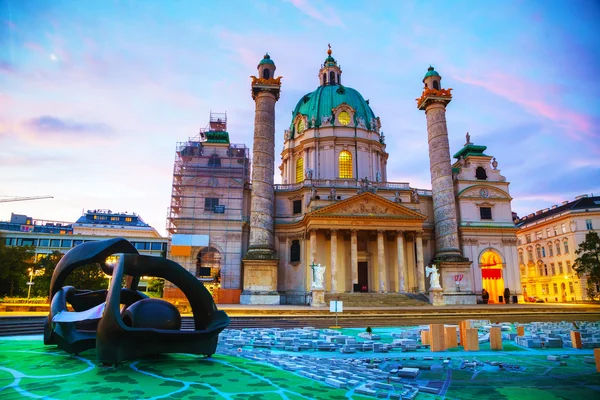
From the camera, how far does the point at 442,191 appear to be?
4034cm

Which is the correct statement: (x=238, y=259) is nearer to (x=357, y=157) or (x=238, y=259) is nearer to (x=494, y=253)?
(x=357, y=157)

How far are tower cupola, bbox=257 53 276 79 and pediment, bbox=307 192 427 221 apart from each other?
15471 millimetres

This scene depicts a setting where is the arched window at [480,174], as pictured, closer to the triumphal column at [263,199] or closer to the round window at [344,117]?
the round window at [344,117]

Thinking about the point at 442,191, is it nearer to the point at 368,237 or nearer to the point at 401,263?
the point at 368,237

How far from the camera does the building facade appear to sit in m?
49.5

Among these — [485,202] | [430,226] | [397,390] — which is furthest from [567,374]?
[485,202]

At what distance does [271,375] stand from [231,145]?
35.9 metres

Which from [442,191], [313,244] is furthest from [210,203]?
[442,191]

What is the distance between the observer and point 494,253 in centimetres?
4222

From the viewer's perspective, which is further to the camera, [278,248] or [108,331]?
[278,248]

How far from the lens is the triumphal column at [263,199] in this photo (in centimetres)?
3534

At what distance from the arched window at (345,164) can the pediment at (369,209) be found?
858 cm

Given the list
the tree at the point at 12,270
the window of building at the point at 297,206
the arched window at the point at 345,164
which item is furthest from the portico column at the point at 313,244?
the tree at the point at 12,270

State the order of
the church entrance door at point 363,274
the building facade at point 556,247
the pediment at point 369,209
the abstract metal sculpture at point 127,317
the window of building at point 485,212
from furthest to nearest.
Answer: the building facade at point 556,247
the window of building at point 485,212
the church entrance door at point 363,274
the pediment at point 369,209
the abstract metal sculpture at point 127,317
